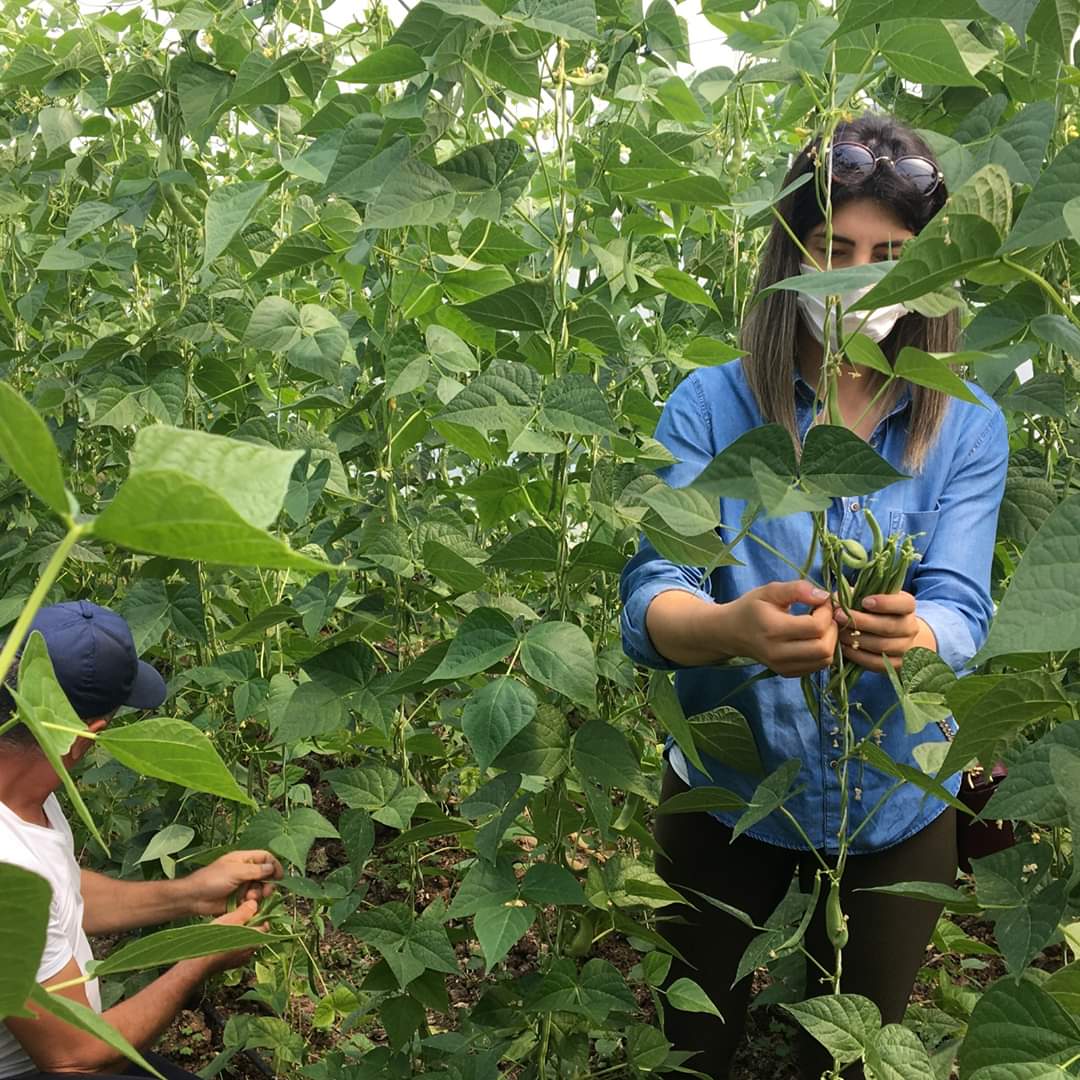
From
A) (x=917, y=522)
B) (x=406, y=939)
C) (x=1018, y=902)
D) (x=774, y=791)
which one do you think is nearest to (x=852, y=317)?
(x=917, y=522)

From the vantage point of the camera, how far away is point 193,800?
6.86 feet

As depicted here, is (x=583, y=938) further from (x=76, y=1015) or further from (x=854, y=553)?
(x=76, y=1015)

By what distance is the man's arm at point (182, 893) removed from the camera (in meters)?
1.72

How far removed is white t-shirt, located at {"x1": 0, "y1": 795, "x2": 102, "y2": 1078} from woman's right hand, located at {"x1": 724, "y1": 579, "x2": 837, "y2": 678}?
906 mm

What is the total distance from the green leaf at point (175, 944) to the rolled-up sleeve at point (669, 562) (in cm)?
76

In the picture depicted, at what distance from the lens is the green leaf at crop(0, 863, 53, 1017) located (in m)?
0.43

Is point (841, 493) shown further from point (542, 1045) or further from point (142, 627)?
point (142, 627)

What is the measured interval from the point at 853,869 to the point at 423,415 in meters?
0.75

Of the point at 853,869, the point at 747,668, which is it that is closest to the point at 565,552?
the point at 747,668

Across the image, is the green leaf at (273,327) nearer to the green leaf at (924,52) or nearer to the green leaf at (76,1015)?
the green leaf at (924,52)

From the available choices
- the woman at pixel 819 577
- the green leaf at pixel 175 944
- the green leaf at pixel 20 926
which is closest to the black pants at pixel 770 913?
the woman at pixel 819 577

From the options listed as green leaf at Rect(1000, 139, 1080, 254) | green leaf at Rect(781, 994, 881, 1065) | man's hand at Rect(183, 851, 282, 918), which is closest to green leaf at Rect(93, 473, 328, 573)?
green leaf at Rect(1000, 139, 1080, 254)

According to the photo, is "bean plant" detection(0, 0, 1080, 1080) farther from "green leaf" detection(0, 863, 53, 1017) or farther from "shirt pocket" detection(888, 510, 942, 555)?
"shirt pocket" detection(888, 510, 942, 555)

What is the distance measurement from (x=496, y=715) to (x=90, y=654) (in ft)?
2.42
